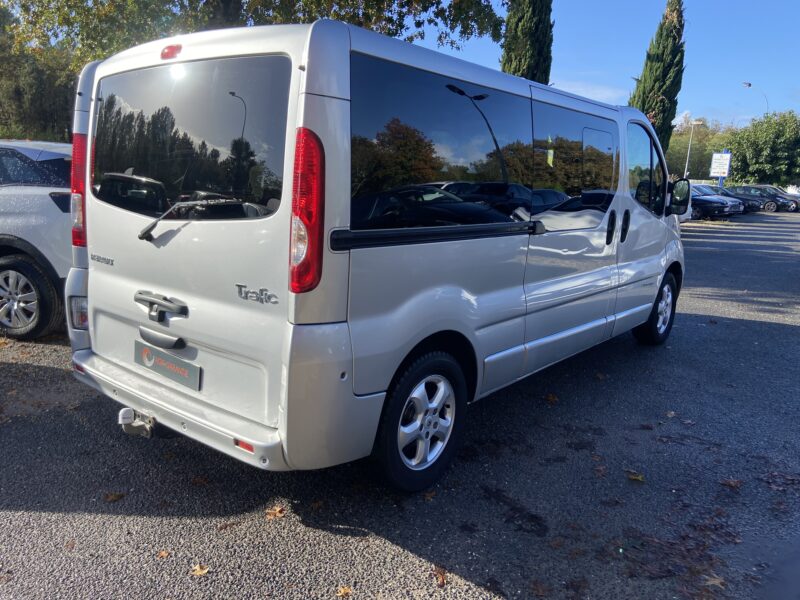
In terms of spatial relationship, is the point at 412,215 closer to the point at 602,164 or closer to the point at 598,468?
the point at 598,468

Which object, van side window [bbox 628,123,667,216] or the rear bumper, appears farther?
van side window [bbox 628,123,667,216]

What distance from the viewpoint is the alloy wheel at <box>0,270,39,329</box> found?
5488 millimetres

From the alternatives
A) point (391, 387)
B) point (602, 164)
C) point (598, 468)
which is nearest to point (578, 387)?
point (598, 468)

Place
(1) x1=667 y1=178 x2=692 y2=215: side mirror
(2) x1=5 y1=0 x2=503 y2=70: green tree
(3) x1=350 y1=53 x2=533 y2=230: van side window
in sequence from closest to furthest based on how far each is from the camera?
(3) x1=350 y1=53 x2=533 y2=230: van side window < (1) x1=667 y1=178 x2=692 y2=215: side mirror < (2) x1=5 y1=0 x2=503 y2=70: green tree

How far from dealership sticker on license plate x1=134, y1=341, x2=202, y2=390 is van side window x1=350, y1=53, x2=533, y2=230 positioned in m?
1.14

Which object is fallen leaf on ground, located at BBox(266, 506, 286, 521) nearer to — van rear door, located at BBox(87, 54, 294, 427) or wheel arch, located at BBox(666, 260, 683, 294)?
van rear door, located at BBox(87, 54, 294, 427)

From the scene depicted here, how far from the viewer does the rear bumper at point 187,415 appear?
2.74m

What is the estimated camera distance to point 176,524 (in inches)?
121

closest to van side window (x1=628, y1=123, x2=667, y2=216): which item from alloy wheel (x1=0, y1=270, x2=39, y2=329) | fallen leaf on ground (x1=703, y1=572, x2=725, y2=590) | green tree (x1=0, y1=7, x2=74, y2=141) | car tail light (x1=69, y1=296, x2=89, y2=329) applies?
fallen leaf on ground (x1=703, y1=572, x2=725, y2=590)

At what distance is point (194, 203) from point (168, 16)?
810 centimetres

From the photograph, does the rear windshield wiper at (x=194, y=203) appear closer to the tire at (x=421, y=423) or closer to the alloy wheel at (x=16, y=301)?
the tire at (x=421, y=423)

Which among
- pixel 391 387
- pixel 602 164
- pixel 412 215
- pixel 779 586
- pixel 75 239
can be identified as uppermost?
pixel 602 164

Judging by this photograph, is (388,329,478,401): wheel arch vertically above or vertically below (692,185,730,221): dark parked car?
below

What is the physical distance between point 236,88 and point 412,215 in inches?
40.0
